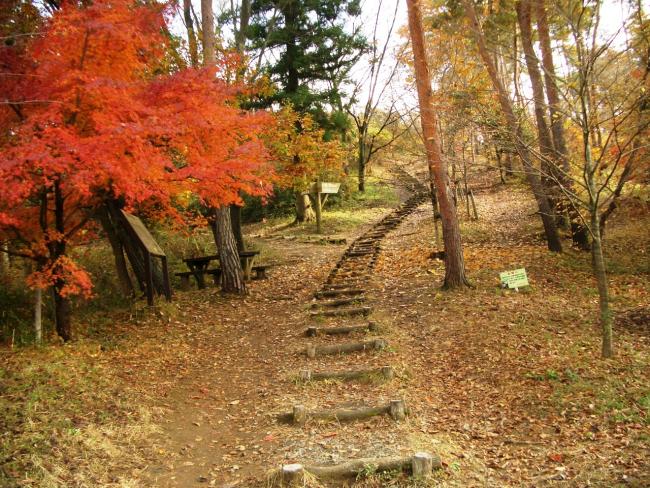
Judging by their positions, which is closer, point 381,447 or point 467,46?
point 381,447

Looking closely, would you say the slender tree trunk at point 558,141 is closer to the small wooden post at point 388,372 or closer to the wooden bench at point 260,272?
the small wooden post at point 388,372

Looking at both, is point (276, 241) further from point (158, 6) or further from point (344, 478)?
point (344, 478)

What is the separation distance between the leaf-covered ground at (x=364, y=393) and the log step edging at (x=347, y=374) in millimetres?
182

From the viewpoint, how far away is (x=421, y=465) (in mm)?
4570

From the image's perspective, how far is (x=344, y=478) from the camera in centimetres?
465

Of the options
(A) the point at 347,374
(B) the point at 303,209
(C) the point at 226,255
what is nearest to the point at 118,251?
(C) the point at 226,255

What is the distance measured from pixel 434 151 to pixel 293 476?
285 inches

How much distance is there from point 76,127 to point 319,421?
5.33 meters

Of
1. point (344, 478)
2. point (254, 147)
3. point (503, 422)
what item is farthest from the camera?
point (254, 147)

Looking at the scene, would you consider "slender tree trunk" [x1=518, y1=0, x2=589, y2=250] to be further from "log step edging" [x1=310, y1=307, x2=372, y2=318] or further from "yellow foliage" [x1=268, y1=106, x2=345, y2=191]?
"yellow foliage" [x1=268, y1=106, x2=345, y2=191]

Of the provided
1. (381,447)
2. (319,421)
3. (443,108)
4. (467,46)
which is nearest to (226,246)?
(443,108)

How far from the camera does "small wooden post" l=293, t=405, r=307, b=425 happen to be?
5.84 meters

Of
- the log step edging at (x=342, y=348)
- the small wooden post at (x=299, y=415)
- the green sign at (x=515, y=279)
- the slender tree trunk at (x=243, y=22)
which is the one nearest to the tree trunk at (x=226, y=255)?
the log step edging at (x=342, y=348)

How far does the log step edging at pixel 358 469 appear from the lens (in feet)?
14.9
